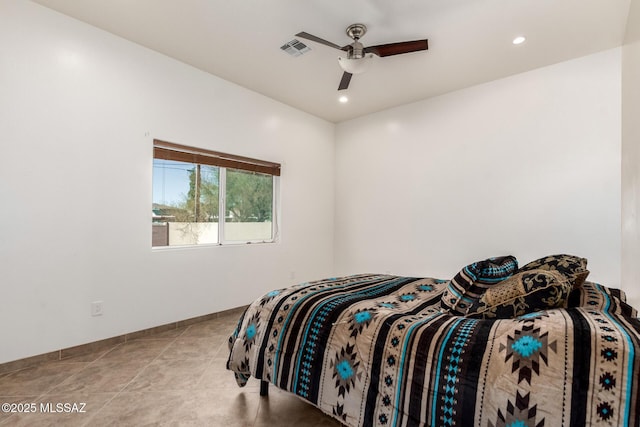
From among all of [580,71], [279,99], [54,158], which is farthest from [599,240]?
[54,158]

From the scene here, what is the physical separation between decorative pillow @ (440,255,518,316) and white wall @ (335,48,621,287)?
1.95m

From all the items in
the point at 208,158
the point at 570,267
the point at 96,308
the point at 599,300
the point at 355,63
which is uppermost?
the point at 355,63

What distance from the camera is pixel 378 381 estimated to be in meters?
1.32

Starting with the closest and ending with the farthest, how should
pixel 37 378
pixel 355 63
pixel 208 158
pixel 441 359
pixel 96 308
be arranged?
pixel 441 359 → pixel 37 378 → pixel 355 63 → pixel 96 308 → pixel 208 158

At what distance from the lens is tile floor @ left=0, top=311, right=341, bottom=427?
1.70 meters

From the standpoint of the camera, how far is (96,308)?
104 inches

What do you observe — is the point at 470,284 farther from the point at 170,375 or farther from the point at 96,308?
the point at 96,308

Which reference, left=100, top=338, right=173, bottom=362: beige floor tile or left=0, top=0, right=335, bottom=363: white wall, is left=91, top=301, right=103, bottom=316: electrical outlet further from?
left=100, top=338, right=173, bottom=362: beige floor tile

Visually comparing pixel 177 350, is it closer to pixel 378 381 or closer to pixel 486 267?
pixel 378 381

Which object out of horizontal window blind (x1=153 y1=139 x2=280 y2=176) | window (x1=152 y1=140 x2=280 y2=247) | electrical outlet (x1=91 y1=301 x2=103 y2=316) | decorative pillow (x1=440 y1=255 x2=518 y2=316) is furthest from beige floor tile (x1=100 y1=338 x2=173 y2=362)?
decorative pillow (x1=440 y1=255 x2=518 y2=316)

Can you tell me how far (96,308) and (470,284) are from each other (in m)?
2.93

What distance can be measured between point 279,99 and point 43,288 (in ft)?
10.5

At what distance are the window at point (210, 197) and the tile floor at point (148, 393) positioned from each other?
1142 millimetres

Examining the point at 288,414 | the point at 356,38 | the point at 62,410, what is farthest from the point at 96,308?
the point at 356,38
